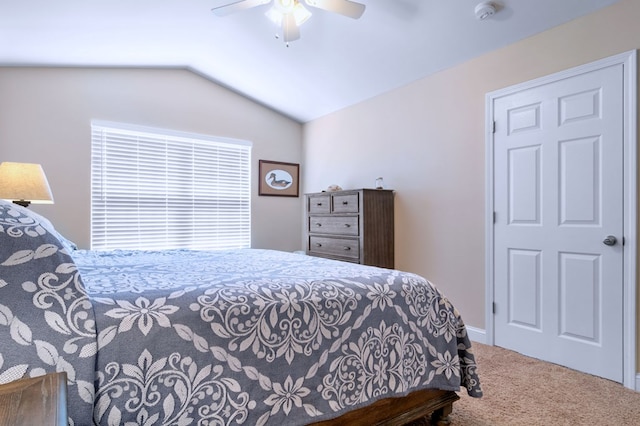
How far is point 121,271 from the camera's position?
1.61m

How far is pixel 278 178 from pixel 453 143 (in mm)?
2453

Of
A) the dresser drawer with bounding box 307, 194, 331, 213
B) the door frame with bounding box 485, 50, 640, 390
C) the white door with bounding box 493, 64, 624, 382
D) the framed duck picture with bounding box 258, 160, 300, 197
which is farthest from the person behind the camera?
the framed duck picture with bounding box 258, 160, 300, 197

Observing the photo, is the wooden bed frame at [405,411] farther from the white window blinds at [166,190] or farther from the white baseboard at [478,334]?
the white window blinds at [166,190]

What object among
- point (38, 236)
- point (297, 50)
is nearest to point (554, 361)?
point (38, 236)

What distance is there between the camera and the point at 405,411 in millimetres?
1485

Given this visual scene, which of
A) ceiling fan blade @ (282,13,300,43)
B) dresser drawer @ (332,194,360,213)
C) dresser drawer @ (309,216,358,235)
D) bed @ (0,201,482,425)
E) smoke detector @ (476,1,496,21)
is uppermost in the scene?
smoke detector @ (476,1,496,21)

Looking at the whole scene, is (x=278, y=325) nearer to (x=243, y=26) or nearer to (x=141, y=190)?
(x=243, y=26)

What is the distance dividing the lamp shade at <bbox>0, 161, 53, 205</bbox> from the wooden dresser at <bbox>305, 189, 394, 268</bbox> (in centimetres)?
254

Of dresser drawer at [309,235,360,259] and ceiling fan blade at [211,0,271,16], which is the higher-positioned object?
ceiling fan blade at [211,0,271,16]

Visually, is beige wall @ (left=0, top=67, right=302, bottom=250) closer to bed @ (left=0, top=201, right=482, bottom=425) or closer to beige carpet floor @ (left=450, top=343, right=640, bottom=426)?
bed @ (left=0, top=201, right=482, bottom=425)

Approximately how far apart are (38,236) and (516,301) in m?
3.01

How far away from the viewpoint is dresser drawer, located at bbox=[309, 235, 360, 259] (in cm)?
346

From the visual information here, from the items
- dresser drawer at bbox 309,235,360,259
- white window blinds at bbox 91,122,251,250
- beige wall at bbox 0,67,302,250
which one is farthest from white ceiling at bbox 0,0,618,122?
dresser drawer at bbox 309,235,360,259

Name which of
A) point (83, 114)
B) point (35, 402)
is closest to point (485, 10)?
point (35, 402)
